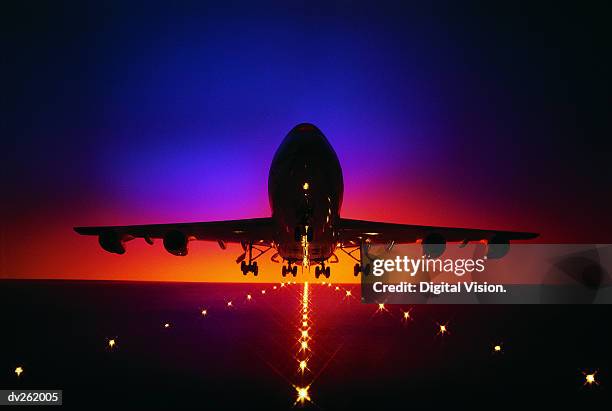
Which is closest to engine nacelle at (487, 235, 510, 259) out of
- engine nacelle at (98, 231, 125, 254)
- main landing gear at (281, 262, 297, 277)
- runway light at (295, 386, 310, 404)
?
main landing gear at (281, 262, 297, 277)

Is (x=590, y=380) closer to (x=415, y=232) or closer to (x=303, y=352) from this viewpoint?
(x=303, y=352)

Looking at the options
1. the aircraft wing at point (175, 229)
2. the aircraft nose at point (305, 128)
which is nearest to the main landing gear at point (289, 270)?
the aircraft wing at point (175, 229)

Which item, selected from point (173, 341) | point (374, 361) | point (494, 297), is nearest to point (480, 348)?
point (374, 361)

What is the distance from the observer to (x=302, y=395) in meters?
9.39

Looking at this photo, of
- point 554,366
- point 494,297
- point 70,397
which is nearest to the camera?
point 70,397

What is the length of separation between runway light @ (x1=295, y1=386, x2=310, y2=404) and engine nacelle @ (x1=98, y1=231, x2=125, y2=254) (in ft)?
52.7

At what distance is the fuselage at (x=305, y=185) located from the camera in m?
17.2

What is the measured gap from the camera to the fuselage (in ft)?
56.4

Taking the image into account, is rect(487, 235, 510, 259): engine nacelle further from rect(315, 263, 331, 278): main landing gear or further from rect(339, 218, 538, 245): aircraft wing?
rect(315, 263, 331, 278): main landing gear

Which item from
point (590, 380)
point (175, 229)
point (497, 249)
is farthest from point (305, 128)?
point (590, 380)

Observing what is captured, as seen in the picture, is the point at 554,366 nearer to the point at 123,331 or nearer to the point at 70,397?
the point at 70,397

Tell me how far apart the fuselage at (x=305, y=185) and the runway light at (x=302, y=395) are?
8.74 m

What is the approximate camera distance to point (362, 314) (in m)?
24.8

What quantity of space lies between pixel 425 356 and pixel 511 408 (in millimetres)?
4963
